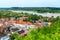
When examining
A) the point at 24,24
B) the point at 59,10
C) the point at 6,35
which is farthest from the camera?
the point at 59,10

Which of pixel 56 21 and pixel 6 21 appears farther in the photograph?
pixel 56 21

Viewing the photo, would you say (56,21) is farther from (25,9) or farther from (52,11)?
(25,9)

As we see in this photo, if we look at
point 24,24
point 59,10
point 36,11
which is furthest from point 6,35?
point 59,10

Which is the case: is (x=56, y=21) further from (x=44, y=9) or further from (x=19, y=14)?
(x=19, y=14)

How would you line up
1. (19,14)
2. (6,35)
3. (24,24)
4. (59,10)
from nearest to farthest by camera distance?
(6,35), (24,24), (19,14), (59,10)

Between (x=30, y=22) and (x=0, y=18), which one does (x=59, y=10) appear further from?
(x=0, y=18)

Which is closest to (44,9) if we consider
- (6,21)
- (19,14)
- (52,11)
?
(52,11)

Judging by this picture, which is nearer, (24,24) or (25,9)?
(24,24)

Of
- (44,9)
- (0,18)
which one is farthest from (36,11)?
(0,18)
